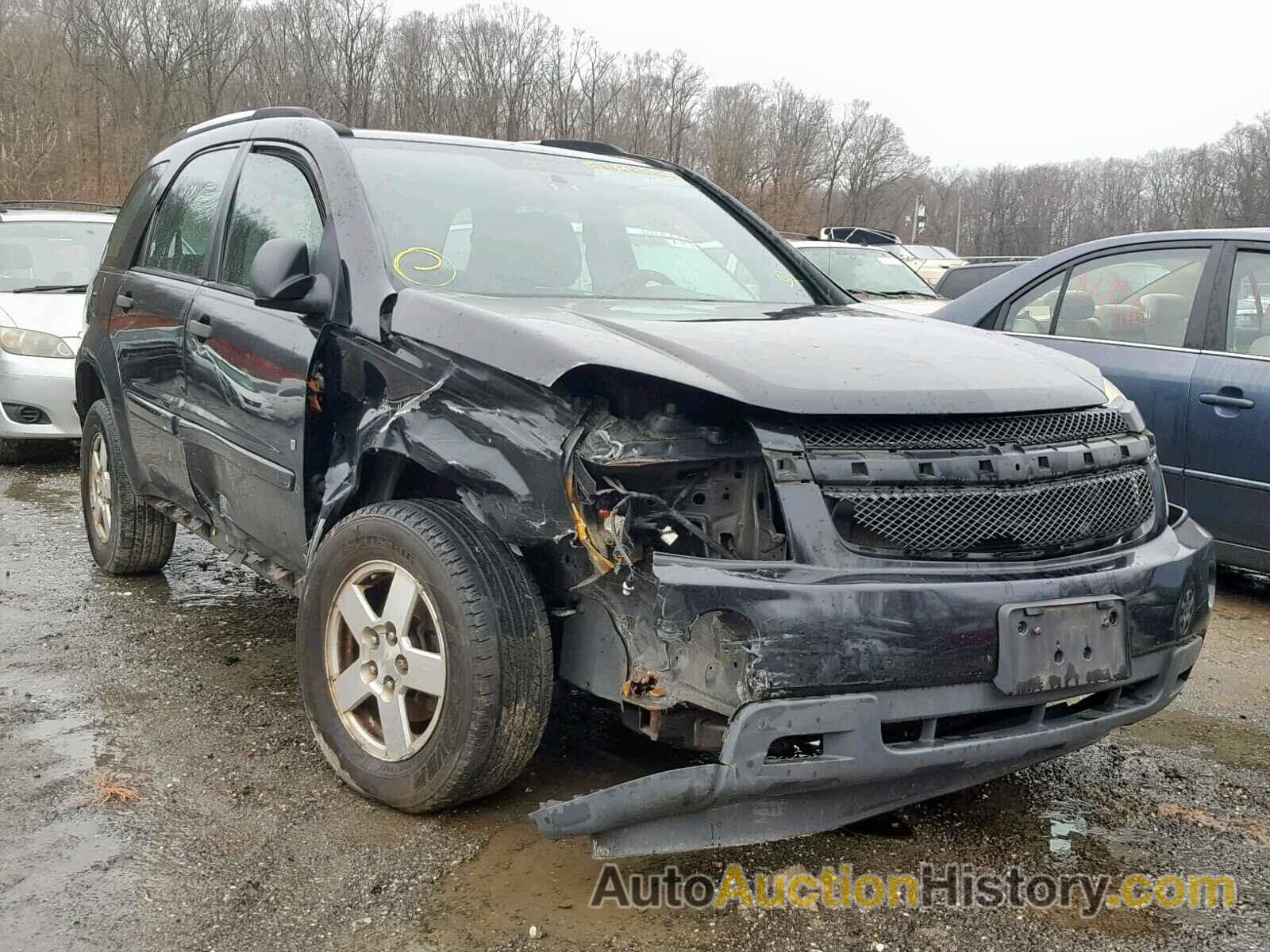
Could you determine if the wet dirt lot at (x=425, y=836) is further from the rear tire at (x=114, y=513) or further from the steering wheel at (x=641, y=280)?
the steering wheel at (x=641, y=280)

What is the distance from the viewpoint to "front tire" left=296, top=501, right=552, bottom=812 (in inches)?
99.0

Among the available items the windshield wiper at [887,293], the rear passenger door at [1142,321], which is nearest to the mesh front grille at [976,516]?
the rear passenger door at [1142,321]

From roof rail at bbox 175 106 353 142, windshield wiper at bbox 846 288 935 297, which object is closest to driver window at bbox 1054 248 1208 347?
roof rail at bbox 175 106 353 142

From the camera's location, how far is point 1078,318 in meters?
5.50

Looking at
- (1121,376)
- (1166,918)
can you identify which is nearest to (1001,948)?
(1166,918)

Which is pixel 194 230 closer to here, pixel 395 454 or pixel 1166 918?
pixel 395 454

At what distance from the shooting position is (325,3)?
54562 mm

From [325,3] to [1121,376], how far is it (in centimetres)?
5707

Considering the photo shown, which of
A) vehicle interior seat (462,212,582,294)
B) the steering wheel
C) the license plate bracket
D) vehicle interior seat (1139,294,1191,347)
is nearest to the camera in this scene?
the license plate bracket

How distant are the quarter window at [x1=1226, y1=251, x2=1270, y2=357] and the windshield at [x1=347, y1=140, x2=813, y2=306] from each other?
2.28 metres

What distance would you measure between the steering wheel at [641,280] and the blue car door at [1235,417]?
2715 millimetres

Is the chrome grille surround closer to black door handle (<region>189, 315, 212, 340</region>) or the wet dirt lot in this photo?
the wet dirt lot

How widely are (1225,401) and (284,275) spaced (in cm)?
389

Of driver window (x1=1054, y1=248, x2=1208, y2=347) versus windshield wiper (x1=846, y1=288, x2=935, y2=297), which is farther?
windshield wiper (x1=846, y1=288, x2=935, y2=297)
